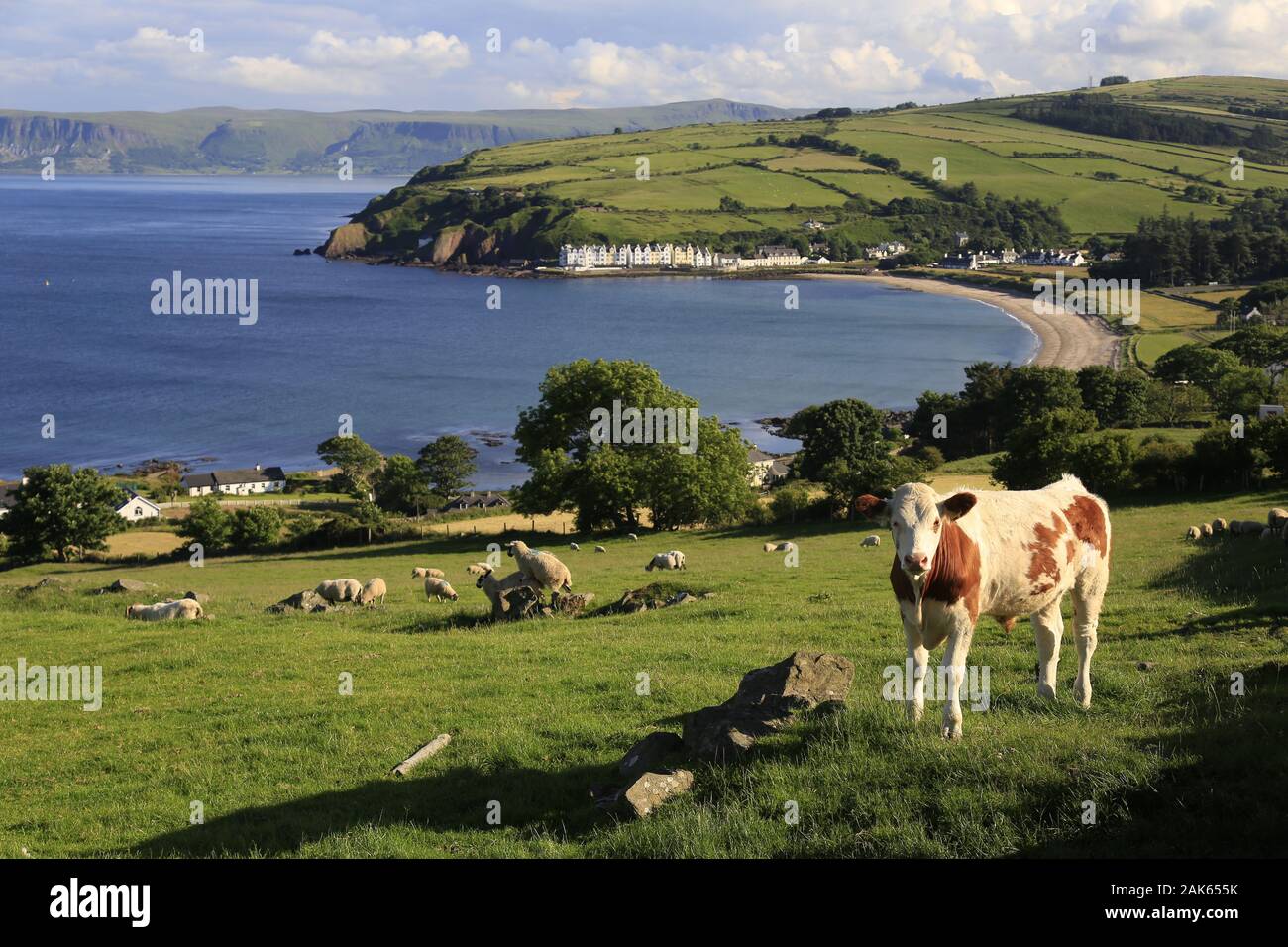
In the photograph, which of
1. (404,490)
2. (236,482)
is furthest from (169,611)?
(236,482)

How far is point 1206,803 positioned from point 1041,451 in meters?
44.5

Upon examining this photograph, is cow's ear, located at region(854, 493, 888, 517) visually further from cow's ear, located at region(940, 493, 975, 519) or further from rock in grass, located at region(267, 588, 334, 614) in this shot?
rock in grass, located at region(267, 588, 334, 614)

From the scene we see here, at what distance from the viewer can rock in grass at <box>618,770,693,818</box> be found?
34.2 feet

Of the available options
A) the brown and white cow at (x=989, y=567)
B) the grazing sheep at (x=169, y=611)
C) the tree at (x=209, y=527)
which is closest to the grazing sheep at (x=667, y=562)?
the grazing sheep at (x=169, y=611)

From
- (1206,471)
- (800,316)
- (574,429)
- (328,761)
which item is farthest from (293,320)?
(328,761)

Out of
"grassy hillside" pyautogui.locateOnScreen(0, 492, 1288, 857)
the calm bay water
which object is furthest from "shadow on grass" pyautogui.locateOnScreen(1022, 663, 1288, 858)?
the calm bay water

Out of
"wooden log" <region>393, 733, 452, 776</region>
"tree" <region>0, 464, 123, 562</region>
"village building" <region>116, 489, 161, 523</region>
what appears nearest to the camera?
"wooden log" <region>393, 733, 452, 776</region>

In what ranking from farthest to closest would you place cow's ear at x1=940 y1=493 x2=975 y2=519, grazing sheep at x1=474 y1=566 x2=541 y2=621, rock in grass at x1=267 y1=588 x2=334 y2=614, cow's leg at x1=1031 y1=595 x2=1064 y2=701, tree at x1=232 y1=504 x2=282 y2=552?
tree at x1=232 y1=504 x2=282 y2=552
rock in grass at x1=267 y1=588 x2=334 y2=614
grazing sheep at x1=474 y1=566 x2=541 y2=621
cow's leg at x1=1031 y1=595 x2=1064 y2=701
cow's ear at x1=940 y1=493 x2=975 y2=519

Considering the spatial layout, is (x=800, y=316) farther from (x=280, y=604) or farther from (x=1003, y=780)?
(x=1003, y=780)

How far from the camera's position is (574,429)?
58219 mm

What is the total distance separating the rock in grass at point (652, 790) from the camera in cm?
1041

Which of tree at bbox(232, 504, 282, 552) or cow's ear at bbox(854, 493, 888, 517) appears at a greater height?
cow's ear at bbox(854, 493, 888, 517)

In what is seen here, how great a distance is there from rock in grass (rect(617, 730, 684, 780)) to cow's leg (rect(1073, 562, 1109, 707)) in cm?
454

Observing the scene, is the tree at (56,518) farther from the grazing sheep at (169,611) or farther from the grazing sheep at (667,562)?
the grazing sheep at (667,562)
